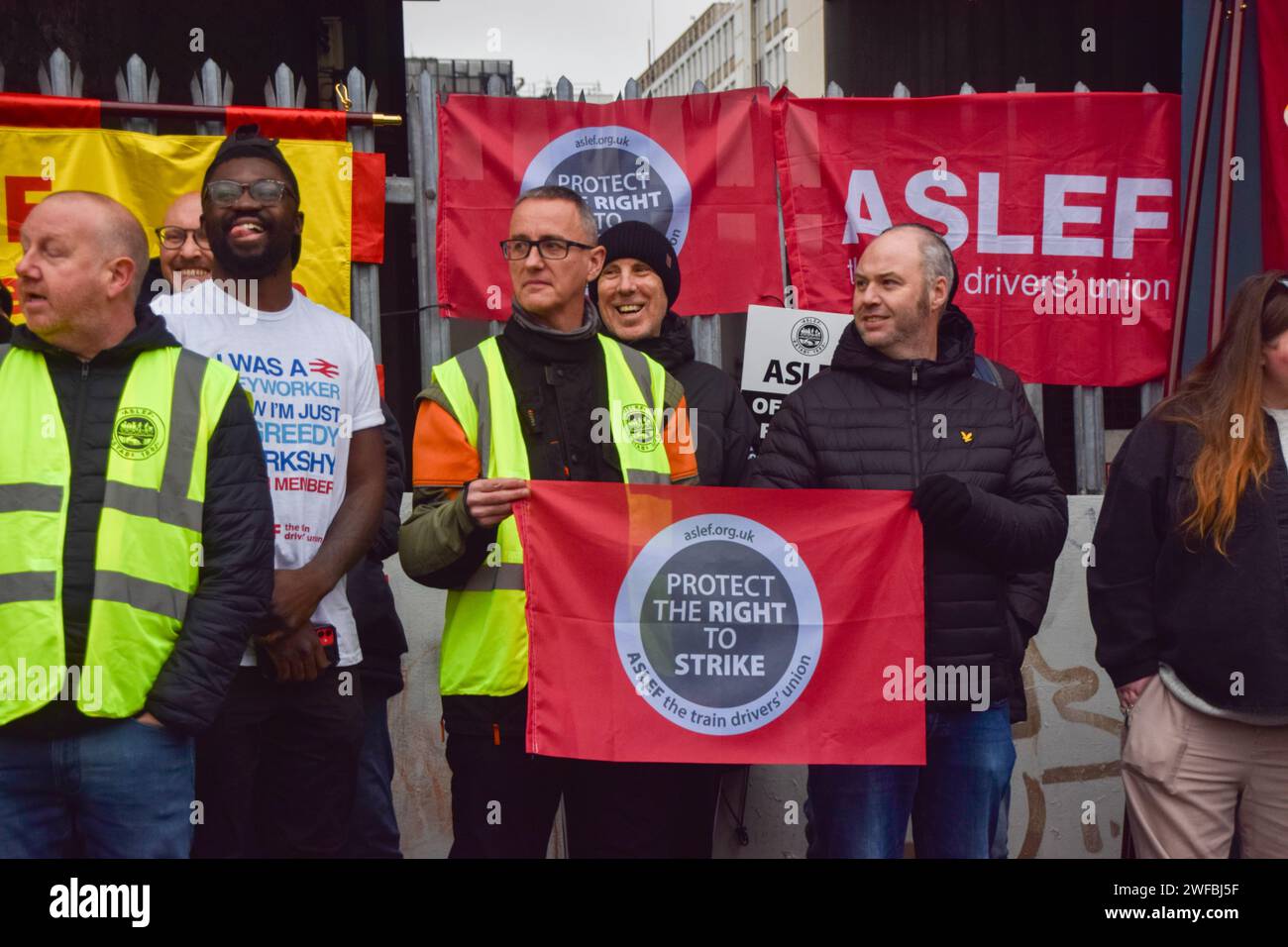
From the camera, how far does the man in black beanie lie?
4.72m

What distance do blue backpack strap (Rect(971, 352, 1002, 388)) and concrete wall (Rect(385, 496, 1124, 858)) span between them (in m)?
1.63

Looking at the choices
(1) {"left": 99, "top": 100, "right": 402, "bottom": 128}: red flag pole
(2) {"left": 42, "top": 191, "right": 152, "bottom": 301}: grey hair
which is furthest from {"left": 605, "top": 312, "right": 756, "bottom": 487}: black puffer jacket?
(1) {"left": 99, "top": 100, "right": 402, "bottom": 128}: red flag pole

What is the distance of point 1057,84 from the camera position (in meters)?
9.47

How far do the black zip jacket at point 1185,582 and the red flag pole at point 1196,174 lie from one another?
1456 mm

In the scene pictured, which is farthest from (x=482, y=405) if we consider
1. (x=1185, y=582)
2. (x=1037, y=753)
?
(x=1037, y=753)

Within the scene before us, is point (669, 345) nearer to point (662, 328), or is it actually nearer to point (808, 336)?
point (662, 328)

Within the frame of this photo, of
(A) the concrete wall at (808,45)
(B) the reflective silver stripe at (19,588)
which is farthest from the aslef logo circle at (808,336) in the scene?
(A) the concrete wall at (808,45)

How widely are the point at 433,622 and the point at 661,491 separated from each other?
2081 millimetres

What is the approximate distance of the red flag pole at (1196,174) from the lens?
5582mm

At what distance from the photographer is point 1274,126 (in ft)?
20.3

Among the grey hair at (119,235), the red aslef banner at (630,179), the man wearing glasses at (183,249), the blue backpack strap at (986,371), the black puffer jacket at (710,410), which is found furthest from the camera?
the red aslef banner at (630,179)

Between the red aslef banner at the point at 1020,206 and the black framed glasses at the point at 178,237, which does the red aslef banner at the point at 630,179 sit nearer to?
the red aslef banner at the point at 1020,206

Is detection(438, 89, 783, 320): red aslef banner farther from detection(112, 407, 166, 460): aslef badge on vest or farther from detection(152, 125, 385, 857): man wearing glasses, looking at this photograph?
detection(112, 407, 166, 460): aslef badge on vest
